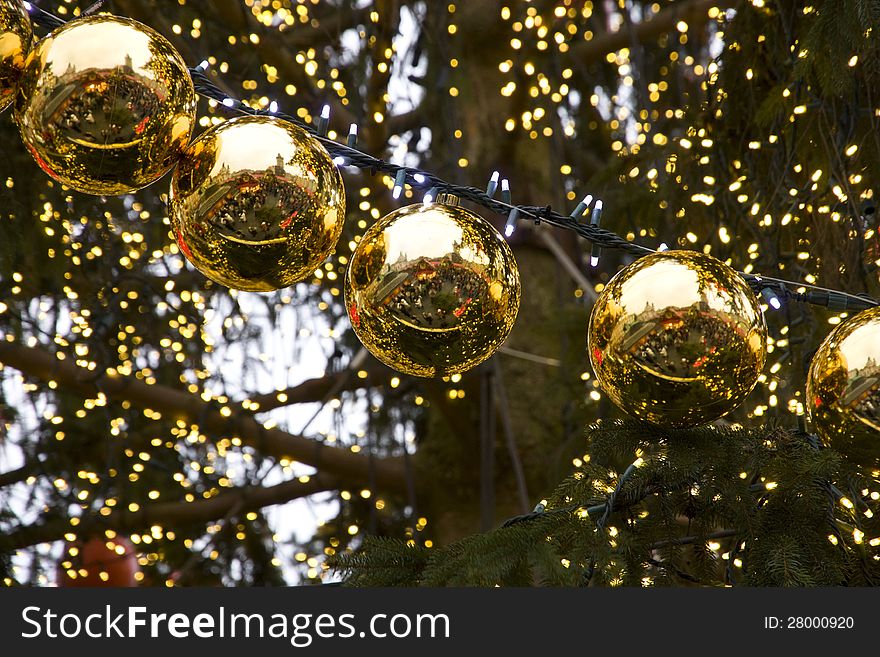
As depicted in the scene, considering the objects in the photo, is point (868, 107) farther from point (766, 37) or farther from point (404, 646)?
point (404, 646)

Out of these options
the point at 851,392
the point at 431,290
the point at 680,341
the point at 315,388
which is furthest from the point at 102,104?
the point at 315,388

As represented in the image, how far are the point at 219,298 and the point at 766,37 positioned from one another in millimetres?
2319

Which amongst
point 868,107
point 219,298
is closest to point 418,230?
point 868,107

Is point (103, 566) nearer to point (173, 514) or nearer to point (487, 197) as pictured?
point (173, 514)

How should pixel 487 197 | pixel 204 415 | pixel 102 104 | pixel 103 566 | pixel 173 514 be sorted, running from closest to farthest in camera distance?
pixel 102 104 < pixel 487 197 < pixel 204 415 < pixel 173 514 < pixel 103 566

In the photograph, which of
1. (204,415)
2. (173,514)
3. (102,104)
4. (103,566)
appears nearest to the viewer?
(102,104)

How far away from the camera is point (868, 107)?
1.79 metres

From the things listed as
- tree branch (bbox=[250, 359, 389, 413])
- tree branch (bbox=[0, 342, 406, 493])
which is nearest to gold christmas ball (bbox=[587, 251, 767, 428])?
tree branch (bbox=[0, 342, 406, 493])

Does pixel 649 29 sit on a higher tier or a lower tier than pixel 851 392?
higher

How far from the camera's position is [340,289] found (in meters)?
3.49

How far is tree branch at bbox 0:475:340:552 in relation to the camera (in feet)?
10.6

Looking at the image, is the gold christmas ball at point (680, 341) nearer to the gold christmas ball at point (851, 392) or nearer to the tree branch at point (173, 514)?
the gold christmas ball at point (851, 392)

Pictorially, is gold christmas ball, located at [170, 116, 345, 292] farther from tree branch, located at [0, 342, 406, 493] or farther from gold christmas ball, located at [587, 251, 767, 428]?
tree branch, located at [0, 342, 406, 493]

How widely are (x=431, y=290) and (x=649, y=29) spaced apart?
2.72m
